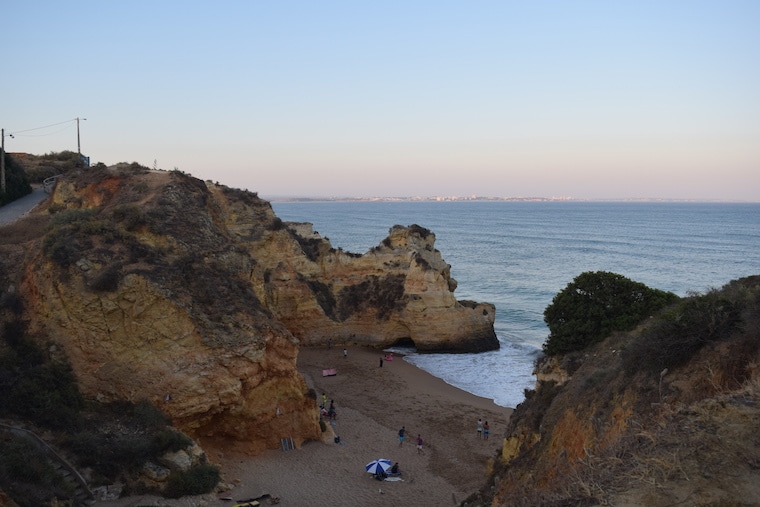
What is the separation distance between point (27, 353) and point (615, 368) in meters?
16.6

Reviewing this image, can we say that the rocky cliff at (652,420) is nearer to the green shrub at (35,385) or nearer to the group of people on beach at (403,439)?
the group of people on beach at (403,439)

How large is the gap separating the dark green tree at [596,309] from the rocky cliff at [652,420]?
24.5 inches

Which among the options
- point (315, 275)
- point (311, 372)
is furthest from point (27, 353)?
point (315, 275)

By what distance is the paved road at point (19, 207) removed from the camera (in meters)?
29.8

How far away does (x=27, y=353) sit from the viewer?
1794 centimetres

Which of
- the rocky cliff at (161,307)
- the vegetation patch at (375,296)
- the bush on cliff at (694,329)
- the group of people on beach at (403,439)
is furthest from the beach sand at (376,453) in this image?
the bush on cliff at (694,329)

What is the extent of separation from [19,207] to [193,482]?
24.3 m

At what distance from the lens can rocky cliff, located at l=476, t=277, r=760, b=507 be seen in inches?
245

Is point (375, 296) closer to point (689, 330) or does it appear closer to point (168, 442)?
point (168, 442)

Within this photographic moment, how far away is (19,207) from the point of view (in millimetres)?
33031

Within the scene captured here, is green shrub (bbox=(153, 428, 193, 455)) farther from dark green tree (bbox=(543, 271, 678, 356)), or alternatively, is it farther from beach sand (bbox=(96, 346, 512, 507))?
dark green tree (bbox=(543, 271, 678, 356))

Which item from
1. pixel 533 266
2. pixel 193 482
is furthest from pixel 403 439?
pixel 533 266

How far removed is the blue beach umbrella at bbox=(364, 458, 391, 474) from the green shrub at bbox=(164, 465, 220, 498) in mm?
5095

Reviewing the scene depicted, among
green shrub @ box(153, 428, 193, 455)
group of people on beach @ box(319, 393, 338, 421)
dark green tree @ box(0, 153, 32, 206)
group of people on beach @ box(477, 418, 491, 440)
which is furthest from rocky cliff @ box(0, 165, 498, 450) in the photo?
dark green tree @ box(0, 153, 32, 206)
